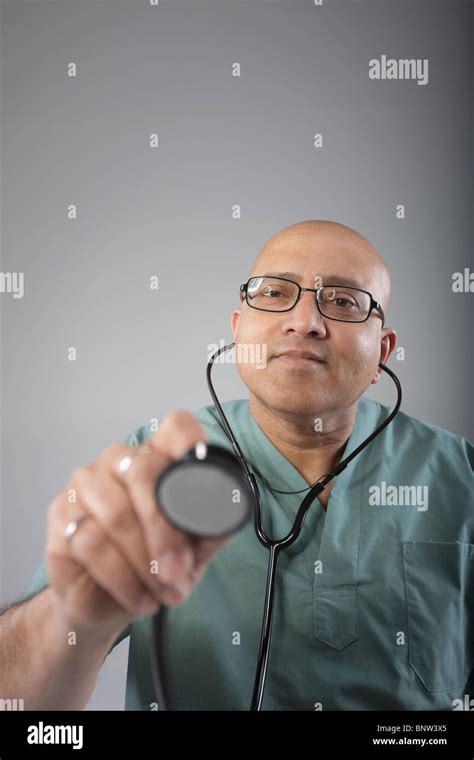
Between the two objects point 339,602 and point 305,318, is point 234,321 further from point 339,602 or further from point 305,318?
point 339,602

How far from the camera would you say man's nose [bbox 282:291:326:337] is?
1.87 feet

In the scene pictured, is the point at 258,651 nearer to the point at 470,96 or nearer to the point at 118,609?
the point at 118,609

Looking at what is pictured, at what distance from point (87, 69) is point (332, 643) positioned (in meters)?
0.71

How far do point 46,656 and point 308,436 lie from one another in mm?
343

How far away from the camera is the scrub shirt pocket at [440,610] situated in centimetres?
61

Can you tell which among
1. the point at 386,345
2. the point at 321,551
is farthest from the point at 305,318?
the point at 321,551

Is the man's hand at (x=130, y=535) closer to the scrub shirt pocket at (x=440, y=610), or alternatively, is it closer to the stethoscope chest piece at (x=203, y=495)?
the stethoscope chest piece at (x=203, y=495)

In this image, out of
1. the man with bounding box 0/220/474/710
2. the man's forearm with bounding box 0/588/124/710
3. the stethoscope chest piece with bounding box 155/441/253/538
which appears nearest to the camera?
the stethoscope chest piece with bounding box 155/441/253/538

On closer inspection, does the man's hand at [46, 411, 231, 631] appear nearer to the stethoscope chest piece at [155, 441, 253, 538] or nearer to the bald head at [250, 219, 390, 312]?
the stethoscope chest piece at [155, 441, 253, 538]

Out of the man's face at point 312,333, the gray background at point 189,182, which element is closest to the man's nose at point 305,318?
the man's face at point 312,333

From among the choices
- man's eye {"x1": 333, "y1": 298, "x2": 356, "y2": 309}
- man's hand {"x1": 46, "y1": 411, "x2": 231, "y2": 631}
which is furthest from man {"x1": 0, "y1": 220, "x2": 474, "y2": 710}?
man's hand {"x1": 46, "y1": 411, "x2": 231, "y2": 631}

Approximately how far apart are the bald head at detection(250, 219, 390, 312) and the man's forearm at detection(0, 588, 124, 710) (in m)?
0.39

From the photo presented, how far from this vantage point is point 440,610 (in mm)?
622
